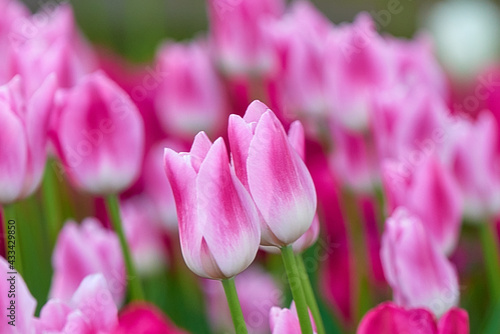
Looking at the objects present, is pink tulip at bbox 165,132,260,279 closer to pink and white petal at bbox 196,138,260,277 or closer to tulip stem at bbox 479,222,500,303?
pink and white petal at bbox 196,138,260,277

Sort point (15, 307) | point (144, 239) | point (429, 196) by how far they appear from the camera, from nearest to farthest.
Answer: point (15, 307), point (429, 196), point (144, 239)

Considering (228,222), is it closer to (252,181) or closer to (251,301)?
(252,181)

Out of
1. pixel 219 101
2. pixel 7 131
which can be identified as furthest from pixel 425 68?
pixel 7 131

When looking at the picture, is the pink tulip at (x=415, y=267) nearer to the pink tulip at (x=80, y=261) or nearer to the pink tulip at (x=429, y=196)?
the pink tulip at (x=429, y=196)


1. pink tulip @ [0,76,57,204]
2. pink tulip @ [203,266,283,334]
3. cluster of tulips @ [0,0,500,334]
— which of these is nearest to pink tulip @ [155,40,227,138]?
cluster of tulips @ [0,0,500,334]

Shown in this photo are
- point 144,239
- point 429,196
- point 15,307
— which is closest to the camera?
point 15,307

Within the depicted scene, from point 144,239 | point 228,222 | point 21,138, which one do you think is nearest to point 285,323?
point 228,222
